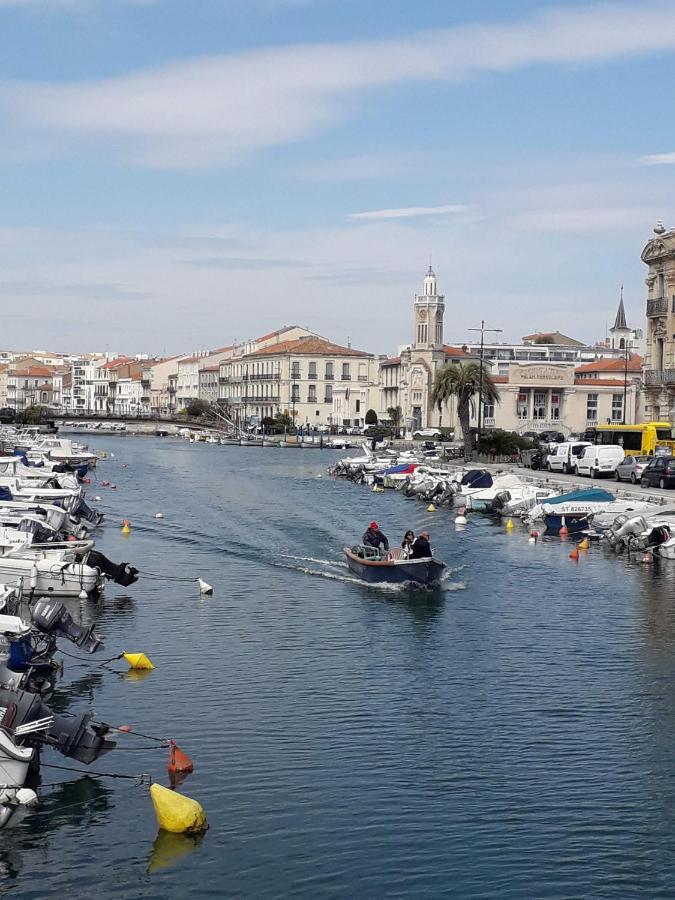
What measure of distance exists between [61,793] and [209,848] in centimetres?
304

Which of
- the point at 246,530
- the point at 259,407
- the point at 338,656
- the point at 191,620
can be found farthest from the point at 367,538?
the point at 259,407

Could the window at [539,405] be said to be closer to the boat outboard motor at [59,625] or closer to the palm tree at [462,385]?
the palm tree at [462,385]

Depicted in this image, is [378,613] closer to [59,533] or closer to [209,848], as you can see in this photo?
[59,533]

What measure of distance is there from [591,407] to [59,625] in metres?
113

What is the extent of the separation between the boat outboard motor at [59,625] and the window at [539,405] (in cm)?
10914

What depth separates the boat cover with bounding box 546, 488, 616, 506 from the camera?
2019 inches

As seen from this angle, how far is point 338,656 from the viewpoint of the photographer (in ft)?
88.8

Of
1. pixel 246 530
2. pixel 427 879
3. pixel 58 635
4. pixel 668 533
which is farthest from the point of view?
pixel 246 530

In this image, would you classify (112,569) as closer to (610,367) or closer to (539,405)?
(539,405)

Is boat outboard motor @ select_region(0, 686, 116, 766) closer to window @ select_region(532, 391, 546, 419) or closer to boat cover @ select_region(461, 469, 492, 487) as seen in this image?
boat cover @ select_region(461, 469, 492, 487)

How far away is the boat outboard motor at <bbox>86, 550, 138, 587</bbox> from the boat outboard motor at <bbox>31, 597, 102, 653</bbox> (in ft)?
26.9

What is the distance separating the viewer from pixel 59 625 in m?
24.5

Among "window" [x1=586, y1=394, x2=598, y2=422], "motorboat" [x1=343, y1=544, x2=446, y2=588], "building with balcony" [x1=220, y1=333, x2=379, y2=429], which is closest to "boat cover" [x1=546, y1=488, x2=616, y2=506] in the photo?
"motorboat" [x1=343, y1=544, x2=446, y2=588]

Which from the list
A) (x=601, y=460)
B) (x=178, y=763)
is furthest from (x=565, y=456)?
(x=178, y=763)
